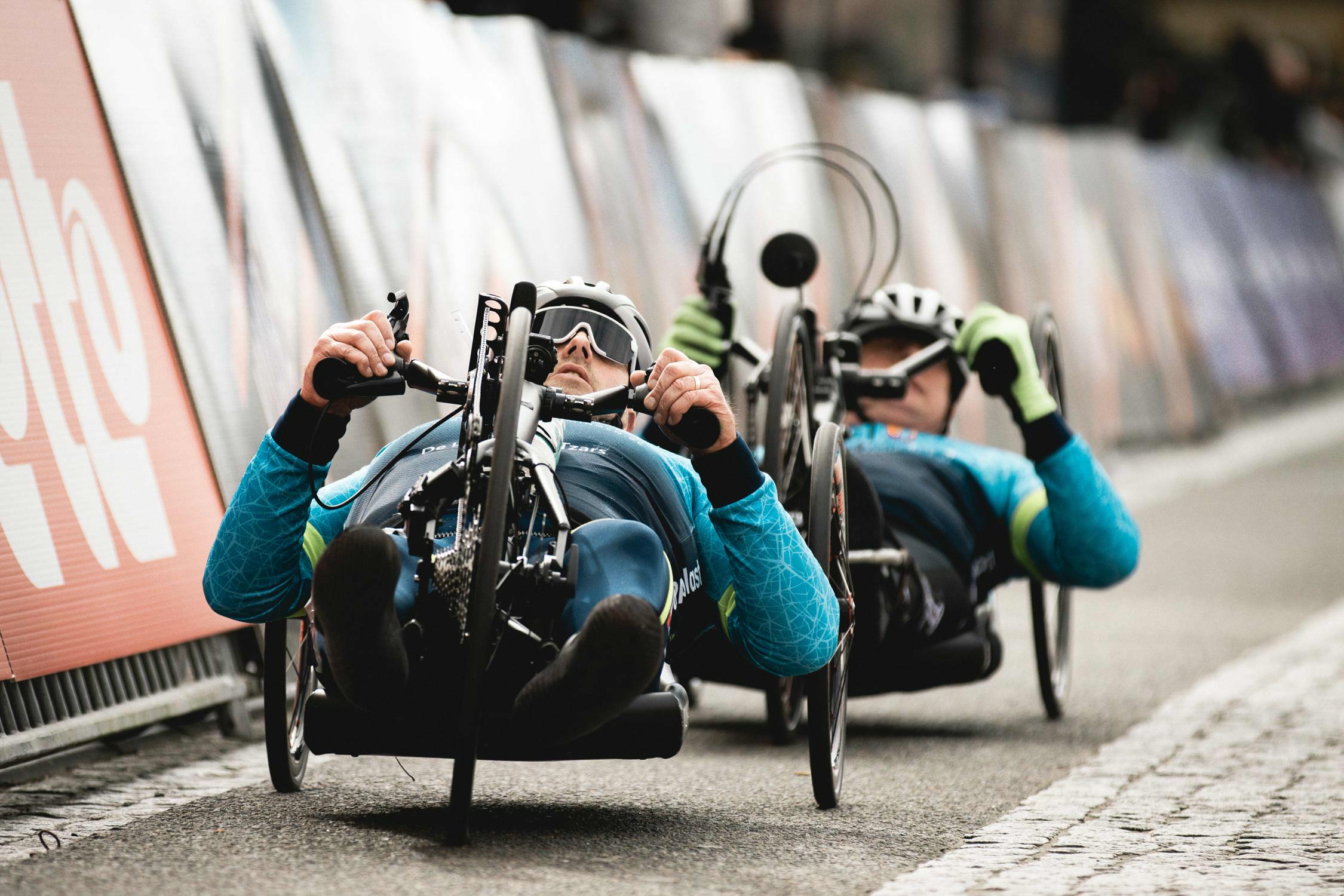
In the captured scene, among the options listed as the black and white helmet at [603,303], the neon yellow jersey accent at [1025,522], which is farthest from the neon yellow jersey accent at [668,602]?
the neon yellow jersey accent at [1025,522]

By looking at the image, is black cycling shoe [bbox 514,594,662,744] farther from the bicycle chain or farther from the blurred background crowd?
the blurred background crowd

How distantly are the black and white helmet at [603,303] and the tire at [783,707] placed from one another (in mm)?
1669

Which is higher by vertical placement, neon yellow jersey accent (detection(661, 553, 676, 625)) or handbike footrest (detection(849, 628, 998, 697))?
neon yellow jersey accent (detection(661, 553, 676, 625))

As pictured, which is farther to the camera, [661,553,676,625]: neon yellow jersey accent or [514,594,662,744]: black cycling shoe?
[661,553,676,625]: neon yellow jersey accent

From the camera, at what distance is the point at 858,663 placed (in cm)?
646

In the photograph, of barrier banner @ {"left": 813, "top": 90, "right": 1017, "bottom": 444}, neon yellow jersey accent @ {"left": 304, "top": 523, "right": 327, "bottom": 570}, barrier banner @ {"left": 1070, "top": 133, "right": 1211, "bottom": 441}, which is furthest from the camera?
barrier banner @ {"left": 1070, "top": 133, "right": 1211, "bottom": 441}

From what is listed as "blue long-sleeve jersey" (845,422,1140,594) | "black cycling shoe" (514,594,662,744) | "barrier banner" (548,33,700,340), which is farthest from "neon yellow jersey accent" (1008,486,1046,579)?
"barrier banner" (548,33,700,340)

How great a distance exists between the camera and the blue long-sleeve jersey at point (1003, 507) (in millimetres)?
6477

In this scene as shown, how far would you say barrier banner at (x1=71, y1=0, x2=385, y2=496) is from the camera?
21.4 ft

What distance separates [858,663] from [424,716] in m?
2.40

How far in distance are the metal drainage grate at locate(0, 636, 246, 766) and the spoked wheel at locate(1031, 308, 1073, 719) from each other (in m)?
2.74

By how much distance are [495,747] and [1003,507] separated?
3.04 meters

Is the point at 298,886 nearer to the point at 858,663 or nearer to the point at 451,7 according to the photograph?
the point at 858,663

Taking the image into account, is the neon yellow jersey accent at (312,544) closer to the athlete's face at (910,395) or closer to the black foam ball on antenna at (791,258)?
the black foam ball on antenna at (791,258)
